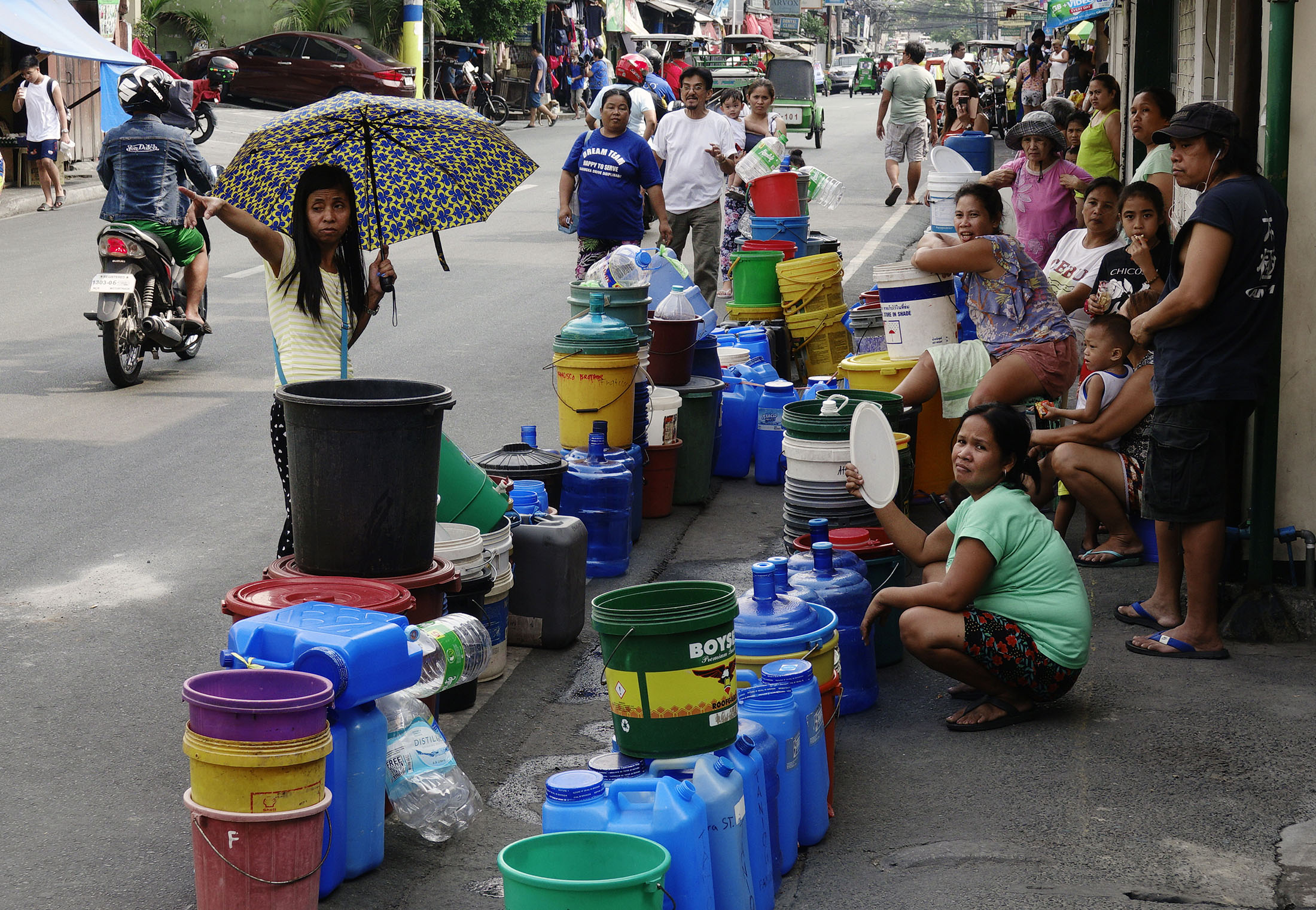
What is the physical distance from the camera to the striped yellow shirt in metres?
5.59

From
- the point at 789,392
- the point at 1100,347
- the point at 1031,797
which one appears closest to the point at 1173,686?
the point at 1031,797

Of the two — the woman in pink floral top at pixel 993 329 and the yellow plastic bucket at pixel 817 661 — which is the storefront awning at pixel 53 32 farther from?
the yellow plastic bucket at pixel 817 661

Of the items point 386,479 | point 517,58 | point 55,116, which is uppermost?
point 517,58

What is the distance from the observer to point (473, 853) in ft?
14.3

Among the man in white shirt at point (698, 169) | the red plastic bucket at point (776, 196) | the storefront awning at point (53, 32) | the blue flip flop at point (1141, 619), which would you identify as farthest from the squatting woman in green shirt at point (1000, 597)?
the storefront awning at point (53, 32)

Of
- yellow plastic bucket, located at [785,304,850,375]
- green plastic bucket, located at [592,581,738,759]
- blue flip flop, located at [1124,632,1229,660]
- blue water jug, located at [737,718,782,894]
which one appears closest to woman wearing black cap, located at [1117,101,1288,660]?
blue flip flop, located at [1124,632,1229,660]

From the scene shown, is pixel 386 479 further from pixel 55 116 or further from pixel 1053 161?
pixel 55 116

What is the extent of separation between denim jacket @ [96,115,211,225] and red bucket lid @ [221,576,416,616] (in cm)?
646

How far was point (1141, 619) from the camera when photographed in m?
6.18

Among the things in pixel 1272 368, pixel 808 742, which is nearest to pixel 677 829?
pixel 808 742

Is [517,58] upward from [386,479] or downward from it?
upward

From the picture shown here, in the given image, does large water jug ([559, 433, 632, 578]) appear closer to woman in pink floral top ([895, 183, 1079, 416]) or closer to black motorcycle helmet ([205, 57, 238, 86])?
woman in pink floral top ([895, 183, 1079, 416])

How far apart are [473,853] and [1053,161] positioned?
724cm

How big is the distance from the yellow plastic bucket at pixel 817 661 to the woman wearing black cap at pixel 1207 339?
1792 mm
